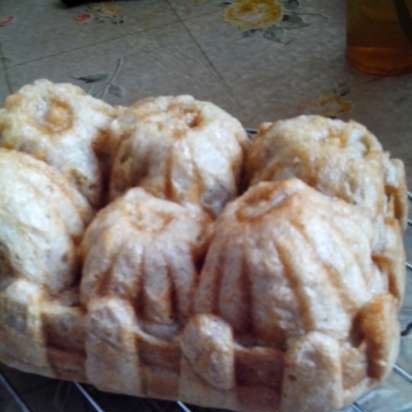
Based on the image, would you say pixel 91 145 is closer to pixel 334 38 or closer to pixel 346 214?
pixel 346 214

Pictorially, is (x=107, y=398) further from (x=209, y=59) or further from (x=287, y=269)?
(x=209, y=59)

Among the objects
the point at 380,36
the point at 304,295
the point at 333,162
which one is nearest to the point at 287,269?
the point at 304,295

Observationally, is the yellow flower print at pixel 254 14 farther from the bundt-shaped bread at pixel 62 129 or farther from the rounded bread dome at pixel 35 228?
the rounded bread dome at pixel 35 228

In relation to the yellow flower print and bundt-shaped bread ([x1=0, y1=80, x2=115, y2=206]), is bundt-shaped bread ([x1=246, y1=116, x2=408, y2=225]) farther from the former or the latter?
the yellow flower print

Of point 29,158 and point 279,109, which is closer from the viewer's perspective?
point 29,158

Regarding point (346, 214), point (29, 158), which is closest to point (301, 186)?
point (346, 214)

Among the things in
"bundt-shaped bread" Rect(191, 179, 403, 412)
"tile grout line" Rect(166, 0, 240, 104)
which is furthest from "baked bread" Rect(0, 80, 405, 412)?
"tile grout line" Rect(166, 0, 240, 104)

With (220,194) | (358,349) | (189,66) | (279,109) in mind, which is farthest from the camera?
(189,66)
